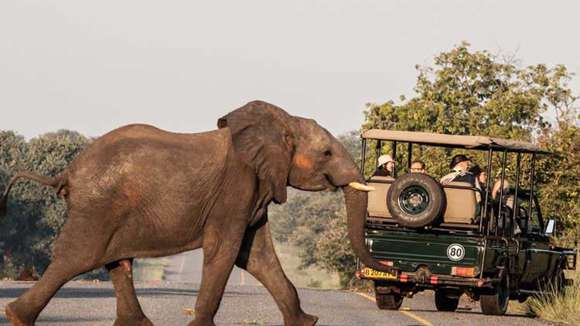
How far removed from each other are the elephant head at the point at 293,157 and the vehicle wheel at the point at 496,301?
8319 mm

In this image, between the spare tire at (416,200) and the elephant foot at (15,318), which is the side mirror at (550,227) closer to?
the spare tire at (416,200)

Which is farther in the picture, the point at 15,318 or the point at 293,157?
the point at 293,157

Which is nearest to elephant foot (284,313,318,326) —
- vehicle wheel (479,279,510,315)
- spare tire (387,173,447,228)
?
spare tire (387,173,447,228)

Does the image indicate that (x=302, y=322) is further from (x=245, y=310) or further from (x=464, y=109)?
(x=464, y=109)

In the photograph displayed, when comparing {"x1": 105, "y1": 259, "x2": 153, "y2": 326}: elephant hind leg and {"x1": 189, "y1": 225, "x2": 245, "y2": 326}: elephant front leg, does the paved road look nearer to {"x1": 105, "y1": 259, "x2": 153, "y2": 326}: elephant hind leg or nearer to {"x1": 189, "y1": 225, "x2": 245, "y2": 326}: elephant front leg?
{"x1": 105, "y1": 259, "x2": 153, "y2": 326}: elephant hind leg

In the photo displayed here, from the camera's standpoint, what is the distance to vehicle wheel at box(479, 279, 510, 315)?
73.4 feet

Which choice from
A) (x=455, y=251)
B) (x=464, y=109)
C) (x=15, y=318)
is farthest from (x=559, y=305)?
(x=464, y=109)

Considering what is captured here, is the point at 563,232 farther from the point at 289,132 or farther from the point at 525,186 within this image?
the point at 289,132

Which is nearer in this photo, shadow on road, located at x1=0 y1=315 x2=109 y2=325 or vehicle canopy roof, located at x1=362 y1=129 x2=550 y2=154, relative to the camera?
shadow on road, located at x1=0 y1=315 x2=109 y2=325

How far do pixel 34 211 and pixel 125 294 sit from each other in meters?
68.4

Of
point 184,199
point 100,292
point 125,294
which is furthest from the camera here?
point 100,292

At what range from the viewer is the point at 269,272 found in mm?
13727

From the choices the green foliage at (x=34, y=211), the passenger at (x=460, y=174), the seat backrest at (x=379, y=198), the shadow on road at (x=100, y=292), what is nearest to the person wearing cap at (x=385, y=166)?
the seat backrest at (x=379, y=198)

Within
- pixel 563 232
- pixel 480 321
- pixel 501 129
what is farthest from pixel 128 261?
pixel 501 129
